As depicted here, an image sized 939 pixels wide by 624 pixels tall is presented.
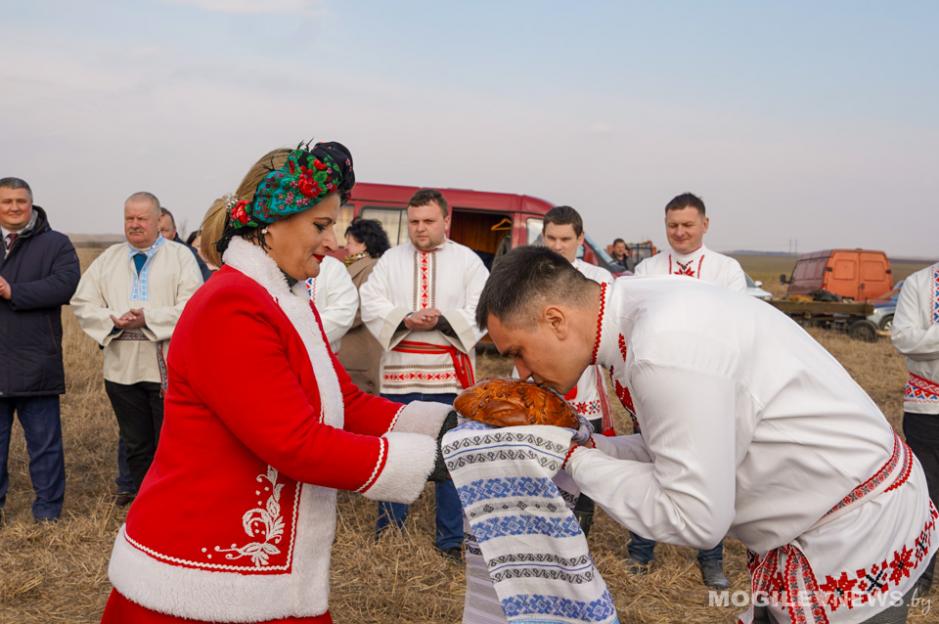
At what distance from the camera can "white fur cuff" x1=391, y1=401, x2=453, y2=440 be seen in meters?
2.83

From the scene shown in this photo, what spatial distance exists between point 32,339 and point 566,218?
3.70m

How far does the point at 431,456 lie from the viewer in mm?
2453

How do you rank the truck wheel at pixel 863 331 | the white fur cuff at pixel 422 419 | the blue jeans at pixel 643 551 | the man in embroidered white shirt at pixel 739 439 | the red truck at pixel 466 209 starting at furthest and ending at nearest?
1. the truck wheel at pixel 863 331
2. the red truck at pixel 466 209
3. the blue jeans at pixel 643 551
4. the white fur cuff at pixel 422 419
5. the man in embroidered white shirt at pixel 739 439

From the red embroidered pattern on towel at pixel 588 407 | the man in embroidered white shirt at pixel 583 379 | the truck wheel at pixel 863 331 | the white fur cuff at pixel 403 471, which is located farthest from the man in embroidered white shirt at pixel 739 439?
the truck wheel at pixel 863 331

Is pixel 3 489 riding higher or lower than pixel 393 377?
lower

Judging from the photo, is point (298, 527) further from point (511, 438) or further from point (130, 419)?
point (130, 419)

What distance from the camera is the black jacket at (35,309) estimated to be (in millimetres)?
5812

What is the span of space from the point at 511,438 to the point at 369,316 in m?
3.70

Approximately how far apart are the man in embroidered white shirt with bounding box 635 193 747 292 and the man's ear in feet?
11.0

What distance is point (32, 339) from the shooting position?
5891 mm

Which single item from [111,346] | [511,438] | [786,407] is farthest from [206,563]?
[111,346]

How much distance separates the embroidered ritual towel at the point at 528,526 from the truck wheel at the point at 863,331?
60.8ft

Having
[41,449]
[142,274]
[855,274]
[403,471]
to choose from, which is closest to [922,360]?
[403,471]

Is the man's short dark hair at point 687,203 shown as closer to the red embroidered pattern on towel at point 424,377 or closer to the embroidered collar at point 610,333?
the red embroidered pattern on towel at point 424,377
